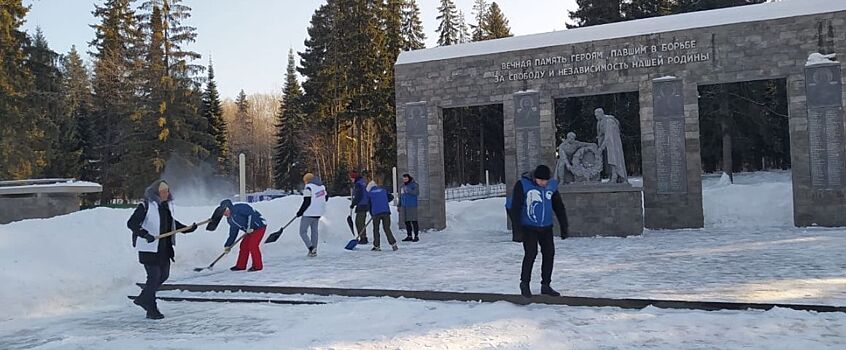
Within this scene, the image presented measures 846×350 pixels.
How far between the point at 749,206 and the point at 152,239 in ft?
59.1

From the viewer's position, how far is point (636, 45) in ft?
58.1

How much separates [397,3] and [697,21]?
28783 mm

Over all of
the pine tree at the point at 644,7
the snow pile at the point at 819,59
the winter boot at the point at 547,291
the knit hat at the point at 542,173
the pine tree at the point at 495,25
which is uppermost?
the pine tree at the point at 495,25

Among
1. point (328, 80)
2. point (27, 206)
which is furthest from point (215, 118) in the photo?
point (27, 206)

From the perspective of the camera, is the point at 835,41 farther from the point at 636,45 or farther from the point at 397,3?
the point at 397,3

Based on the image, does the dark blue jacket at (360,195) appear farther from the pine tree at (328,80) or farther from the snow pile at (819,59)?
the pine tree at (328,80)

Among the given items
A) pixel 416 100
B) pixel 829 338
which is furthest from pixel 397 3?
pixel 829 338

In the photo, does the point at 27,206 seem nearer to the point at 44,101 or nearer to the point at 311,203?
the point at 311,203

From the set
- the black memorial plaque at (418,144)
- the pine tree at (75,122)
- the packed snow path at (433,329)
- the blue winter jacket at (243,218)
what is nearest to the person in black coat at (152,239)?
the packed snow path at (433,329)

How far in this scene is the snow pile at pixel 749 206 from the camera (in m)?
18.3

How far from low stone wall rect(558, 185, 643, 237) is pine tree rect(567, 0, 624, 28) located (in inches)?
912

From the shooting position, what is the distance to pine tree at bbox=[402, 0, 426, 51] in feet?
154

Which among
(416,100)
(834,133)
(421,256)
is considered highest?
(416,100)

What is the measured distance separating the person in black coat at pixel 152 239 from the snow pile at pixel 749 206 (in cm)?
1549
